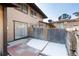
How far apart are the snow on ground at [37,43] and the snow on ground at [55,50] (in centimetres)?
8

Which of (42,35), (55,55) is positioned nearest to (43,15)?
(42,35)

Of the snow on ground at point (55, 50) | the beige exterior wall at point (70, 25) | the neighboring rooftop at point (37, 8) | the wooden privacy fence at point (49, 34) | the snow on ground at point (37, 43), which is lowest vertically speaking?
the snow on ground at point (55, 50)

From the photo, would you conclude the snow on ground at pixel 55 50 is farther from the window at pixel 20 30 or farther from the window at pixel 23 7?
the window at pixel 23 7

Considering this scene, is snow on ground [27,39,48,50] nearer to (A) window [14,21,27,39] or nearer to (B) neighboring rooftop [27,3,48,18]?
(A) window [14,21,27,39]

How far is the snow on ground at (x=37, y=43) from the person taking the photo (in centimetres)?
242

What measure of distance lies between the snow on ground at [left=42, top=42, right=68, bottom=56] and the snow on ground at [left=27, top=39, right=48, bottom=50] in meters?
0.08

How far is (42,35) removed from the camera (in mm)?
2451

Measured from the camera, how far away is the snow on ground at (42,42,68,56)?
2.34 m

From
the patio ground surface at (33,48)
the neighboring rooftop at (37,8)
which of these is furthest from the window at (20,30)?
the neighboring rooftop at (37,8)

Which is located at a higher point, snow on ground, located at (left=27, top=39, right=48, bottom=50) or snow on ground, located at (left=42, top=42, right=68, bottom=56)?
snow on ground, located at (left=27, top=39, right=48, bottom=50)

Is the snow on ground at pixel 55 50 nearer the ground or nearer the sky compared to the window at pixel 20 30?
nearer the ground

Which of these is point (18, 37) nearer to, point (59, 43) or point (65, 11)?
point (59, 43)

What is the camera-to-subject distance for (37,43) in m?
2.44

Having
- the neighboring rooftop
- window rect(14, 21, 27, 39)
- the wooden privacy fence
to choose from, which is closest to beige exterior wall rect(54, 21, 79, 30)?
the wooden privacy fence
